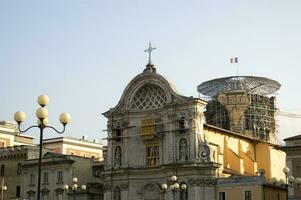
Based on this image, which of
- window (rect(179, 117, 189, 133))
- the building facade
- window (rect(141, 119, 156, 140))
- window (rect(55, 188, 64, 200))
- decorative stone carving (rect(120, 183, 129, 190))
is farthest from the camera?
the building facade

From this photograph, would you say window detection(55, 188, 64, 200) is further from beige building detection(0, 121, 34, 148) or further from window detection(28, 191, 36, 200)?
beige building detection(0, 121, 34, 148)

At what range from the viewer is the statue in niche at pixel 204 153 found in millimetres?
61878

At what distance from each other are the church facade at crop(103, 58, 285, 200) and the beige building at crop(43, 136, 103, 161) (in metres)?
23.4

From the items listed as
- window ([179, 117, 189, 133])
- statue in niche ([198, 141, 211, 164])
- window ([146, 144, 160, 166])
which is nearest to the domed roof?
window ([179, 117, 189, 133])

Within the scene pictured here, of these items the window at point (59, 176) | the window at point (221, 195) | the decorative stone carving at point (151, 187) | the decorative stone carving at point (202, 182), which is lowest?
the window at point (221, 195)

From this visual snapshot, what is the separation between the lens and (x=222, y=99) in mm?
82062

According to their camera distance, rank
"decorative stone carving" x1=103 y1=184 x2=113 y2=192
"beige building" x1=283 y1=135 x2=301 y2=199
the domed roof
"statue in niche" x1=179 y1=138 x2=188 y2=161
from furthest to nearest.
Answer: the domed roof < "decorative stone carving" x1=103 y1=184 x2=113 y2=192 < "statue in niche" x1=179 y1=138 x2=188 y2=161 < "beige building" x1=283 y1=135 x2=301 y2=199

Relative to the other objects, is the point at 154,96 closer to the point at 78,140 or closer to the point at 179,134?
the point at 179,134

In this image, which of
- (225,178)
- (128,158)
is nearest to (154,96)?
(128,158)

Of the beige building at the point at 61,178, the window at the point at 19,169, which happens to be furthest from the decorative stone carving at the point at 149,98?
the window at the point at 19,169

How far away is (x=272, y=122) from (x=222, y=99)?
7.94 meters

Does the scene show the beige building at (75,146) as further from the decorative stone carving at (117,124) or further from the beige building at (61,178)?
the decorative stone carving at (117,124)

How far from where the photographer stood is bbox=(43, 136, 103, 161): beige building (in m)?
92.5

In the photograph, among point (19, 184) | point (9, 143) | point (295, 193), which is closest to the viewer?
point (295, 193)
